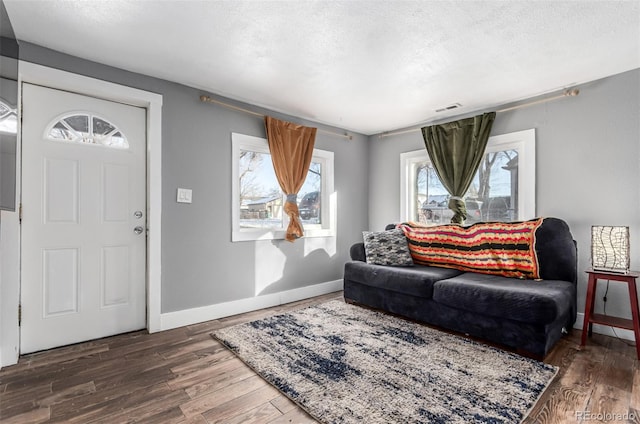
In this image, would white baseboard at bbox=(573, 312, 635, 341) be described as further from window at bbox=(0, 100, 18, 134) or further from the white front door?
window at bbox=(0, 100, 18, 134)

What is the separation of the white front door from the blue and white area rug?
1012mm

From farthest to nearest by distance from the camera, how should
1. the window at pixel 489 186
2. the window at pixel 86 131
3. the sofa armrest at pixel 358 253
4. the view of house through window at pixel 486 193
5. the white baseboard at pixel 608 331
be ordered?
the sofa armrest at pixel 358 253 → the view of house through window at pixel 486 193 → the window at pixel 489 186 → the white baseboard at pixel 608 331 → the window at pixel 86 131

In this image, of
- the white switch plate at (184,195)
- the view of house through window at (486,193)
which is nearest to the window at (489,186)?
the view of house through window at (486,193)

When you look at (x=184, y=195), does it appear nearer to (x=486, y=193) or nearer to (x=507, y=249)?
(x=507, y=249)

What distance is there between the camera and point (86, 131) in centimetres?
252

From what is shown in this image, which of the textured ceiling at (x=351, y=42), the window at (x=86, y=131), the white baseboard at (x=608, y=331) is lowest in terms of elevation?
the white baseboard at (x=608, y=331)

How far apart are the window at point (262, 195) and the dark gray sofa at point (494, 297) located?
1025mm

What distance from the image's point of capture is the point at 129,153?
2703mm

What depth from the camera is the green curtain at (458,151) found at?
346 centimetres

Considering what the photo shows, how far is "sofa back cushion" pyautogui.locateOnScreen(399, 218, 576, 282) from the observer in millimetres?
2695

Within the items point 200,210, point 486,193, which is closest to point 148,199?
point 200,210

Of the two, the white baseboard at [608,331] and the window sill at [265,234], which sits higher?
the window sill at [265,234]

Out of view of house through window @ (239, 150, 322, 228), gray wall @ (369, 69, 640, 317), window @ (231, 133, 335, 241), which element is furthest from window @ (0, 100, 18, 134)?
gray wall @ (369, 69, 640, 317)

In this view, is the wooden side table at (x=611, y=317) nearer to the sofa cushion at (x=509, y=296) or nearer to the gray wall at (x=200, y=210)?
the sofa cushion at (x=509, y=296)
